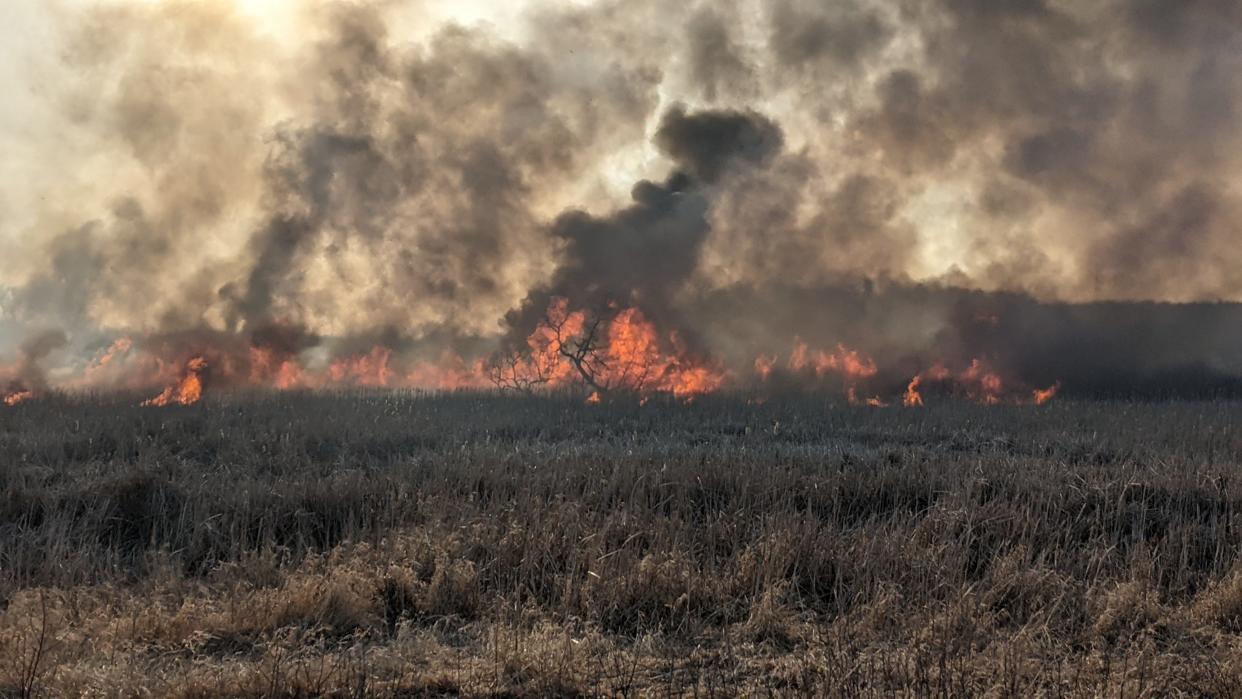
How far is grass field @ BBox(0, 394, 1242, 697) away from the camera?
5316mm

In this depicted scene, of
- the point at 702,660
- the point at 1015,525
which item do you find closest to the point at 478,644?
the point at 702,660

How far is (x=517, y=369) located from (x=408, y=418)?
68.9ft

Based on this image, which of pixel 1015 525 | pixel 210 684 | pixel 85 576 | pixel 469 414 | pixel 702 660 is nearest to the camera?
pixel 210 684

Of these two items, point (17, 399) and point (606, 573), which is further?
point (17, 399)

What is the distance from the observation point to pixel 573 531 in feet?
26.8

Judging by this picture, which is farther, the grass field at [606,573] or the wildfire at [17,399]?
the wildfire at [17,399]

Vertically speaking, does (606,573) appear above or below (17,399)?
below

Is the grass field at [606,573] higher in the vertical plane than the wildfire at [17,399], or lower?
lower

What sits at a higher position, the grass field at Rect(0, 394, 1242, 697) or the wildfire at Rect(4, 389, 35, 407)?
the wildfire at Rect(4, 389, 35, 407)

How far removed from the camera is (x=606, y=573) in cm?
718

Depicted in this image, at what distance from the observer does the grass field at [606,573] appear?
532 cm

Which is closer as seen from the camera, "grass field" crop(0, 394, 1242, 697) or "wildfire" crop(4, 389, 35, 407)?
"grass field" crop(0, 394, 1242, 697)

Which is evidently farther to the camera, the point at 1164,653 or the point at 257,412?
the point at 257,412

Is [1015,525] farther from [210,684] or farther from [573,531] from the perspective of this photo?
[210,684]
